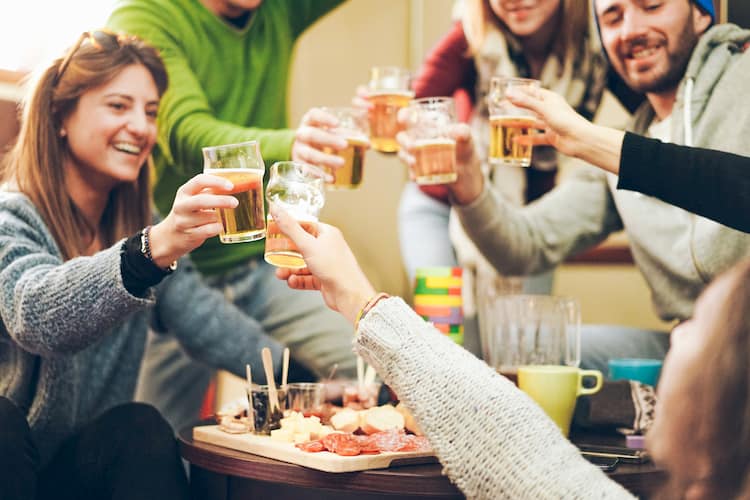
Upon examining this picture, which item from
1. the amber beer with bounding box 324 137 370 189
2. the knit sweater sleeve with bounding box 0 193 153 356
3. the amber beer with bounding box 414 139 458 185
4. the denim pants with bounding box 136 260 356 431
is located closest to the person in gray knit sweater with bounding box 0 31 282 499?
the knit sweater sleeve with bounding box 0 193 153 356

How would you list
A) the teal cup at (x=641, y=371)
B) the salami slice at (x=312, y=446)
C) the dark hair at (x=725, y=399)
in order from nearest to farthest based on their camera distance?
1. the dark hair at (x=725, y=399)
2. the salami slice at (x=312, y=446)
3. the teal cup at (x=641, y=371)

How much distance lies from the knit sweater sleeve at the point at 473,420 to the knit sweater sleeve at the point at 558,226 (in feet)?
3.99

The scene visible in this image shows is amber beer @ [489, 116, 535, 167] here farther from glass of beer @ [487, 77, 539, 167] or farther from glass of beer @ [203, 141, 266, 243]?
glass of beer @ [203, 141, 266, 243]

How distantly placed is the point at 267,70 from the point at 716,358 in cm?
199

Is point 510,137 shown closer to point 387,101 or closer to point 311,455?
point 387,101

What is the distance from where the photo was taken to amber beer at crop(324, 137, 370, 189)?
1.84 m

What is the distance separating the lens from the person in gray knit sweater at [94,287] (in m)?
1.41

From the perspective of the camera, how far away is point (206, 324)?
6.97 feet

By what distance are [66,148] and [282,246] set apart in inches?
32.5

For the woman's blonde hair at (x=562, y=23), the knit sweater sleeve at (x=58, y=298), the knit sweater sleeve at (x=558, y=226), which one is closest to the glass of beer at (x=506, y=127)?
the knit sweater sleeve at (x=558, y=226)

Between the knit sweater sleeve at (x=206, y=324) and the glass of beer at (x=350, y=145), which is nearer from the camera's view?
the glass of beer at (x=350, y=145)

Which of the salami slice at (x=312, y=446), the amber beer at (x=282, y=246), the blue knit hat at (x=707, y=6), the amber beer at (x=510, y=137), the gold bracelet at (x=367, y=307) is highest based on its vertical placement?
the blue knit hat at (x=707, y=6)

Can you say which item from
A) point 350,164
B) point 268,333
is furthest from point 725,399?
point 268,333

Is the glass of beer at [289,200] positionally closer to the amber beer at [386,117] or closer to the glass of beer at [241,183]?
the glass of beer at [241,183]
